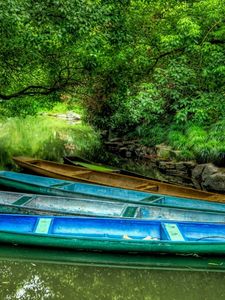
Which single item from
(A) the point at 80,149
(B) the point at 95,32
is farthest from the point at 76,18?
(A) the point at 80,149

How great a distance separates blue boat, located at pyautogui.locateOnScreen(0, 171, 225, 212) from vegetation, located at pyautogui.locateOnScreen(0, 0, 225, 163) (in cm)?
210

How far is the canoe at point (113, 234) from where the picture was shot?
5176mm

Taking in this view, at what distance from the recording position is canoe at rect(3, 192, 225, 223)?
679cm

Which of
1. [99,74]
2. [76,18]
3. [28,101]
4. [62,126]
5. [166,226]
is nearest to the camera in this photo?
[166,226]

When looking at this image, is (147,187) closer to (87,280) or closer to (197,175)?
(197,175)

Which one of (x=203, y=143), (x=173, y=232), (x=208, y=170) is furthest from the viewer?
(x=203, y=143)

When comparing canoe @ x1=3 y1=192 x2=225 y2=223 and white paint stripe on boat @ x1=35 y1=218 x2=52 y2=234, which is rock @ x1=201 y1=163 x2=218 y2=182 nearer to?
canoe @ x1=3 y1=192 x2=225 y2=223

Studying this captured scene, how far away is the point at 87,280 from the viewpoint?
496 cm

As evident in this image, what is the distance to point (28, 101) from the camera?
1047cm

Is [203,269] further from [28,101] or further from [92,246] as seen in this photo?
[28,101]

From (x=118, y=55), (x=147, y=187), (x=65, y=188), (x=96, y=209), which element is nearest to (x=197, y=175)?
(x=147, y=187)

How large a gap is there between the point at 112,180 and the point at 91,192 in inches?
68.6

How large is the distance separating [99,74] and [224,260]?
5886mm

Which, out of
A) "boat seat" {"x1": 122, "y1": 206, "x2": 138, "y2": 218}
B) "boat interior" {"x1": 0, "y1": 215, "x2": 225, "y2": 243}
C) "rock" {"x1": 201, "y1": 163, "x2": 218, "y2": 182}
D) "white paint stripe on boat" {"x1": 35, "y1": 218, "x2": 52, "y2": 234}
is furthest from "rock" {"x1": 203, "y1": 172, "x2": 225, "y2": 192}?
"white paint stripe on boat" {"x1": 35, "y1": 218, "x2": 52, "y2": 234}
